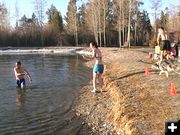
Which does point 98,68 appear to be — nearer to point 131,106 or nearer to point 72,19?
point 131,106

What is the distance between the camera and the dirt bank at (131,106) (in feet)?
34.8

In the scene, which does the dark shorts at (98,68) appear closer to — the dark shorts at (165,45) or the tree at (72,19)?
the dark shorts at (165,45)

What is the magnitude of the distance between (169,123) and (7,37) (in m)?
84.0

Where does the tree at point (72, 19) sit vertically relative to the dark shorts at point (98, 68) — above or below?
above

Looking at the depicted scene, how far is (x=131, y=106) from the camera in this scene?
12742 mm

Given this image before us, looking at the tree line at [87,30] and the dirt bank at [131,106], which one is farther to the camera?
the tree line at [87,30]

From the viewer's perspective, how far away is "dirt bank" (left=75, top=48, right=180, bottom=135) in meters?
10.6

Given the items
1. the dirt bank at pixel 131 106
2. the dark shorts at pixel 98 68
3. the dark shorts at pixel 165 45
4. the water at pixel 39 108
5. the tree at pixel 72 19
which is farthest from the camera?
the tree at pixel 72 19

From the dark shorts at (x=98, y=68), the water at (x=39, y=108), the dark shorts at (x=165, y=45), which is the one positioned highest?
the dark shorts at (x=165, y=45)

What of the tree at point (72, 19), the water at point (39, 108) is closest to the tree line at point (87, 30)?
the tree at point (72, 19)

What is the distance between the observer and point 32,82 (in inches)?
915

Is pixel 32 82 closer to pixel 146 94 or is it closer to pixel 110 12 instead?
pixel 146 94

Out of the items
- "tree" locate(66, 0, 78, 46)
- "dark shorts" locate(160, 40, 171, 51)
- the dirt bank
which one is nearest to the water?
the dirt bank

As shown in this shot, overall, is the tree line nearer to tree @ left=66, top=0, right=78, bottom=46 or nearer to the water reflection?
tree @ left=66, top=0, right=78, bottom=46
